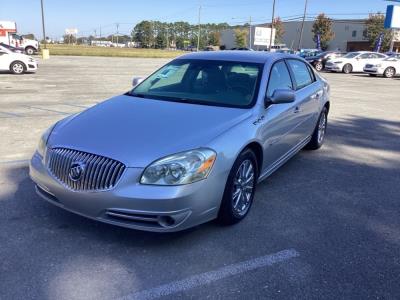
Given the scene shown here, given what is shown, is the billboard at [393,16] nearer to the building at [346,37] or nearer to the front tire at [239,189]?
the building at [346,37]

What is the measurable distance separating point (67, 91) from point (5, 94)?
1904 millimetres

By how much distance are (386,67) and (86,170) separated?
92.6 feet

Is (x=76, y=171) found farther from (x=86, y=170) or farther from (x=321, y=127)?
(x=321, y=127)

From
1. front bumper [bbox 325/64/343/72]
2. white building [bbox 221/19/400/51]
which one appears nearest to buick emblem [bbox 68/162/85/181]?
front bumper [bbox 325/64/343/72]

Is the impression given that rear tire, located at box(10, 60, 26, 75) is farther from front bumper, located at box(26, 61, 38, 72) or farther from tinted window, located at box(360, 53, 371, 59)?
tinted window, located at box(360, 53, 371, 59)

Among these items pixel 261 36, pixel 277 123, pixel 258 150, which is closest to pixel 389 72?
pixel 277 123

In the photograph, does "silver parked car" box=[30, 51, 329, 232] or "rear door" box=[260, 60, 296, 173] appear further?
"rear door" box=[260, 60, 296, 173]

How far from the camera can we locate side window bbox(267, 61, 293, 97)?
4.60m

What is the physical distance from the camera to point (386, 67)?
27.4 metres

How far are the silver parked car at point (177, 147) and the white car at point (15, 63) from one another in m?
15.4

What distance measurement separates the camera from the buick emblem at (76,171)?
10.6ft

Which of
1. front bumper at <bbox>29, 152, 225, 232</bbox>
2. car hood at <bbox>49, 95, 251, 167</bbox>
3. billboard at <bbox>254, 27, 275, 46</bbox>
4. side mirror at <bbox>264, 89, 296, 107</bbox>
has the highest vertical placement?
billboard at <bbox>254, 27, 275, 46</bbox>

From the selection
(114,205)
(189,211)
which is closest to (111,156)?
(114,205)

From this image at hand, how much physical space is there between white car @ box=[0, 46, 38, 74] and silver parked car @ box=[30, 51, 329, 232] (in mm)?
15427
